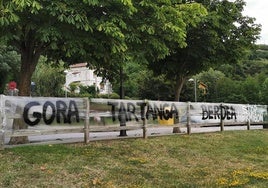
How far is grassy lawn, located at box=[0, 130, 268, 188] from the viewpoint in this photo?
914 cm

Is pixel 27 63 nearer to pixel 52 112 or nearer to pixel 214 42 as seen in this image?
pixel 52 112

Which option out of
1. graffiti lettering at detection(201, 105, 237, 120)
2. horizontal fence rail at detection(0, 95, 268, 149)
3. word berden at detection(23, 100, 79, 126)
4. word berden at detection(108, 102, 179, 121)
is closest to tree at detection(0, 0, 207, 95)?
word berden at detection(23, 100, 79, 126)

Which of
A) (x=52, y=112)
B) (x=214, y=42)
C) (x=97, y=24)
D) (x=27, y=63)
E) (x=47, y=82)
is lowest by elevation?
(x=52, y=112)

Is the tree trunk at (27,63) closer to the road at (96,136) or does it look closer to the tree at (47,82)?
the road at (96,136)

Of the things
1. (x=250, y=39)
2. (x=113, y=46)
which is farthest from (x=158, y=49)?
(x=250, y=39)

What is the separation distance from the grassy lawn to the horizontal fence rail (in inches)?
22.6

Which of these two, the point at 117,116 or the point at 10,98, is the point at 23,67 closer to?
the point at 10,98

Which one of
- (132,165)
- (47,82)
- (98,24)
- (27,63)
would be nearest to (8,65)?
(47,82)

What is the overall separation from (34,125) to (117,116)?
380 centimetres

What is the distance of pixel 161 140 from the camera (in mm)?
15008

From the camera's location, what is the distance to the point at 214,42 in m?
18.5

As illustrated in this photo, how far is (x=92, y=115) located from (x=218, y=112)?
9.57m

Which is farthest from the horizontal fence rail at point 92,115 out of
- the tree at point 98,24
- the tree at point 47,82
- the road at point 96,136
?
the tree at point 47,82

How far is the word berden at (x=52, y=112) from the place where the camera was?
11641mm
